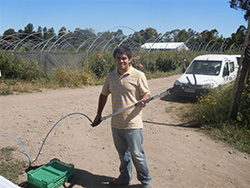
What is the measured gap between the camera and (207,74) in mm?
7984

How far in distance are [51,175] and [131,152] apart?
1.11m

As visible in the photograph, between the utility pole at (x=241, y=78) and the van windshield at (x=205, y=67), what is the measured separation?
11.0 ft

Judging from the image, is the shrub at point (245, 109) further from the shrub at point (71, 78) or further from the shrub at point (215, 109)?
the shrub at point (71, 78)

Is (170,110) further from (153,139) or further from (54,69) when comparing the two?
(54,69)

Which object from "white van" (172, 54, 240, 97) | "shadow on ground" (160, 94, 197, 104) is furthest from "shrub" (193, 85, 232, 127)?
"shadow on ground" (160, 94, 197, 104)

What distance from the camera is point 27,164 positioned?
3.34 meters

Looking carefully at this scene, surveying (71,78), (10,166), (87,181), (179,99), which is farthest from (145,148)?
(71,78)

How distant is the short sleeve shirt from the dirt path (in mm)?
982

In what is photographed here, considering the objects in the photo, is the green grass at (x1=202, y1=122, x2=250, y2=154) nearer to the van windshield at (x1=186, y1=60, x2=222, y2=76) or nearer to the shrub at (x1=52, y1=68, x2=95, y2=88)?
the van windshield at (x1=186, y1=60, x2=222, y2=76)

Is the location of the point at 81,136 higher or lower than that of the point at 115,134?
lower

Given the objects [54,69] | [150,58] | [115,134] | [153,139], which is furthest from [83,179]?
[150,58]

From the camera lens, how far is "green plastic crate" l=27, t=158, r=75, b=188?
8.47ft

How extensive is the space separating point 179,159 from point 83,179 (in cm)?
161

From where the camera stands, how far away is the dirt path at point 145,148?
3.06 m
